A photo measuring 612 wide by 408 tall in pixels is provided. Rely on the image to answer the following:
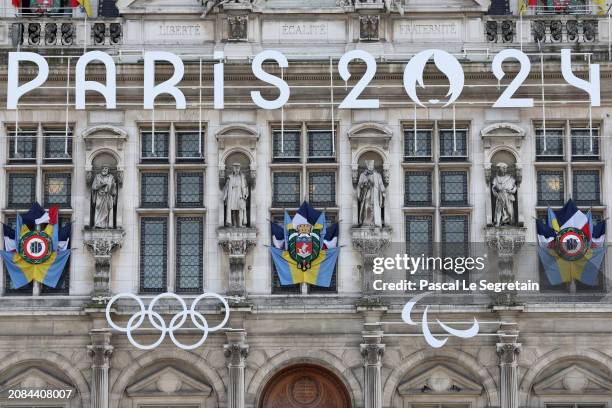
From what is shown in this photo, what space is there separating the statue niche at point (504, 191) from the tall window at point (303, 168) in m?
3.64

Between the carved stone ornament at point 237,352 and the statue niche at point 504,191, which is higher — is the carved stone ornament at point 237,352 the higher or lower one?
the lower one

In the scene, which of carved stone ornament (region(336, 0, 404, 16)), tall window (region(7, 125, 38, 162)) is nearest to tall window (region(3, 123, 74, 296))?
tall window (region(7, 125, 38, 162))

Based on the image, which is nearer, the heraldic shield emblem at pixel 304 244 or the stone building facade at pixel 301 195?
the stone building facade at pixel 301 195

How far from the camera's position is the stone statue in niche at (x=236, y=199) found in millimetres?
39688

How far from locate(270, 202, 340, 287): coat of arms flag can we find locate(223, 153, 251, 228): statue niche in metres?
1.02

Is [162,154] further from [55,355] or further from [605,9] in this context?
[605,9]

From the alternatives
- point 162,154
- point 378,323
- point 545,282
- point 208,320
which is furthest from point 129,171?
point 545,282

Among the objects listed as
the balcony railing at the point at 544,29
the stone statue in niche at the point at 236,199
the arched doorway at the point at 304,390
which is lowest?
the arched doorway at the point at 304,390

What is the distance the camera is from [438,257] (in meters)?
39.8

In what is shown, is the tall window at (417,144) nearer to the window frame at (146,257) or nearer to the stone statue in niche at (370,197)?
the stone statue in niche at (370,197)

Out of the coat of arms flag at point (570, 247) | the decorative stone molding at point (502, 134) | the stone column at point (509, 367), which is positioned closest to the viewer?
the stone column at point (509, 367)

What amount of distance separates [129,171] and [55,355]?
4559 mm

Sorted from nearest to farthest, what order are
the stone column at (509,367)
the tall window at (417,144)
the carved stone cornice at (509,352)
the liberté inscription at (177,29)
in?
1. the stone column at (509,367)
2. the carved stone cornice at (509,352)
3. the tall window at (417,144)
4. the liberté inscription at (177,29)

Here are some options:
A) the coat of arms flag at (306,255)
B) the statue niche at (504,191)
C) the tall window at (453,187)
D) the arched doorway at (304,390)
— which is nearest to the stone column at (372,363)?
the arched doorway at (304,390)
